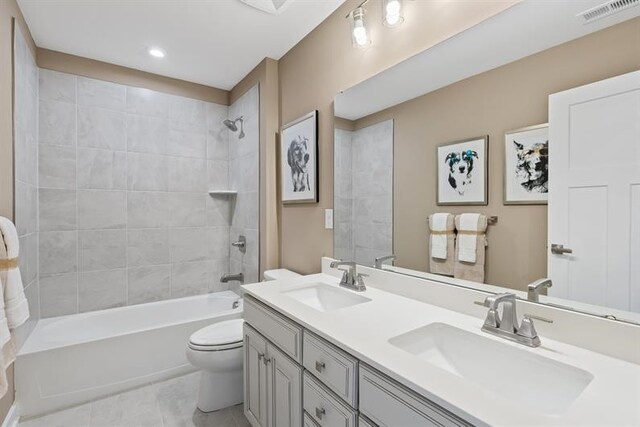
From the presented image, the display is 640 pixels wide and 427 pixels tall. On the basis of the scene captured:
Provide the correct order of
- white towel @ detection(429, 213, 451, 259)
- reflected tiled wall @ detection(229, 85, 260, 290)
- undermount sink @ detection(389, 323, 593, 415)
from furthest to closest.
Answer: reflected tiled wall @ detection(229, 85, 260, 290) → white towel @ detection(429, 213, 451, 259) → undermount sink @ detection(389, 323, 593, 415)

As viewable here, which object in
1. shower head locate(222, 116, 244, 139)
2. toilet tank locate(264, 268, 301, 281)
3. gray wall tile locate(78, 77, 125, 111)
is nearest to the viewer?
toilet tank locate(264, 268, 301, 281)

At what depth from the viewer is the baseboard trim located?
1710 mm

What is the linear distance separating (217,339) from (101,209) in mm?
1699

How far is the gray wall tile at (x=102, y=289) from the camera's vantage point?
2.64m

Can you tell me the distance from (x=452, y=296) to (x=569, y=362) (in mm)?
462

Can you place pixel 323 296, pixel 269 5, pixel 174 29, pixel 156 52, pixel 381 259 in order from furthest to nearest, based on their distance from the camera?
1. pixel 156 52
2. pixel 174 29
3. pixel 269 5
4. pixel 323 296
5. pixel 381 259

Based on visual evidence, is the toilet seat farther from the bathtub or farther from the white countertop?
the white countertop

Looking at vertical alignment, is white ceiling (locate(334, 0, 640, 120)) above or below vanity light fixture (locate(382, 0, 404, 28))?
below

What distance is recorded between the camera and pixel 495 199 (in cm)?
117

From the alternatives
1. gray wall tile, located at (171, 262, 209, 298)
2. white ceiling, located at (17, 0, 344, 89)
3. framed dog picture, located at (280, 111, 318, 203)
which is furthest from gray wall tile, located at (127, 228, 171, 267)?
white ceiling, located at (17, 0, 344, 89)

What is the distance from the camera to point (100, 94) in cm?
267

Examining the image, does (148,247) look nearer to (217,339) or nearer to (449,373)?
(217,339)

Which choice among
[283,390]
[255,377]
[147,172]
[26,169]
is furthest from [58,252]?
[283,390]

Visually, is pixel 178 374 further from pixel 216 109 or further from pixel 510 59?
pixel 510 59
